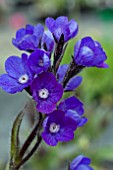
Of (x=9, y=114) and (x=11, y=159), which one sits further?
(x=9, y=114)

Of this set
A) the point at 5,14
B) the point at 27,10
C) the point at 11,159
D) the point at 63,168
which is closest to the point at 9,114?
the point at 63,168

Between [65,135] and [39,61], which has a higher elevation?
[39,61]

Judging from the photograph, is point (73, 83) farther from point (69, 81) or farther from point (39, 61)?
point (39, 61)

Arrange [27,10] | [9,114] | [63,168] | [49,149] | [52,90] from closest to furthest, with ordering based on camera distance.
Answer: [52,90]
[49,149]
[63,168]
[9,114]
[27,10]

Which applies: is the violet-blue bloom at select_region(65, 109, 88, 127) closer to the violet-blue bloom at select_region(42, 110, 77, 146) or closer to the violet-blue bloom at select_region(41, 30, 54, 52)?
the violet-blue bloom at select_region(42, 110, 77, 146)

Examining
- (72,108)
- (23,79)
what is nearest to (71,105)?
(72,108)

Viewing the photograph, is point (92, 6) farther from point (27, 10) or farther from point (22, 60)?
point (22, 60)
